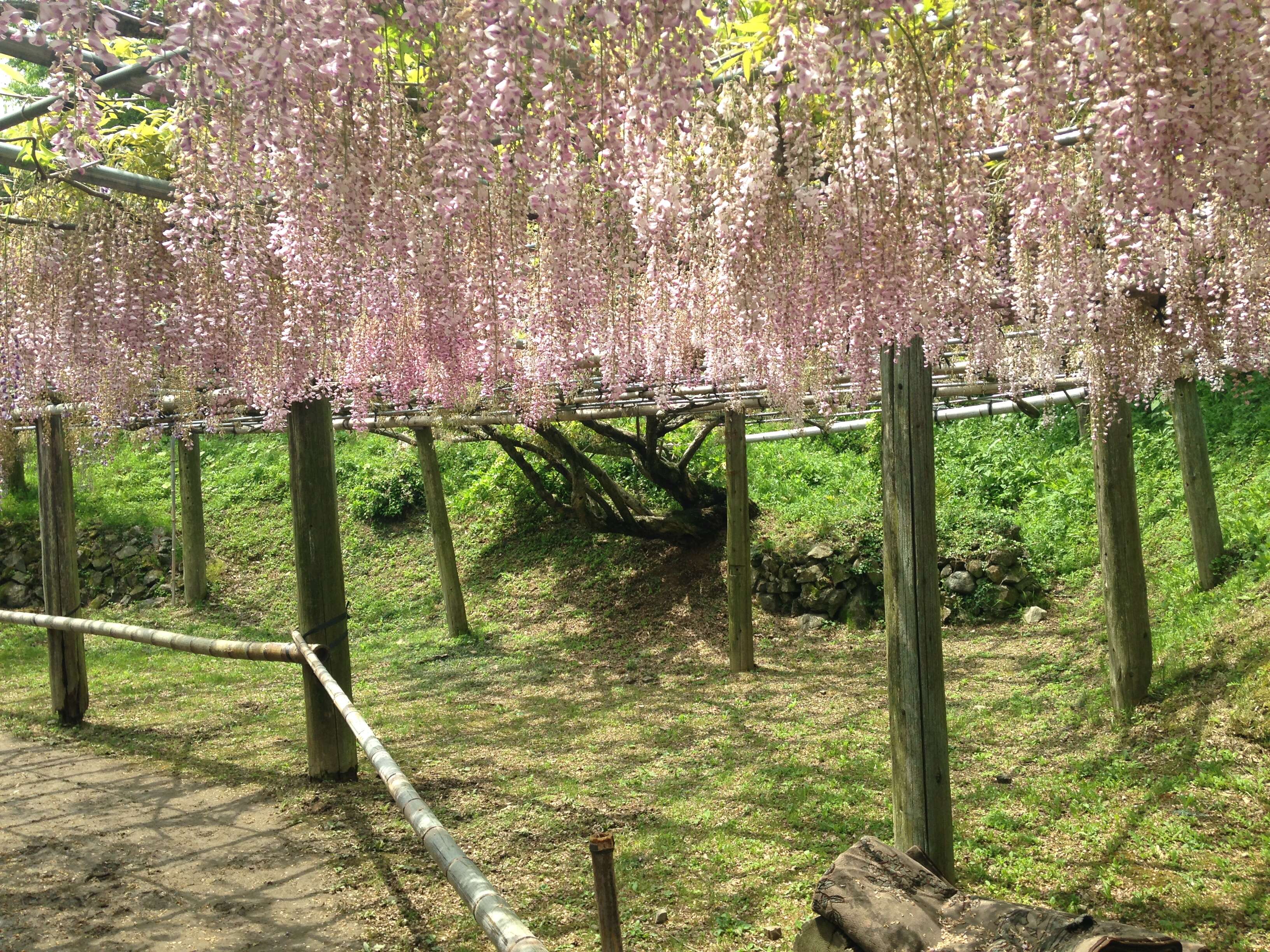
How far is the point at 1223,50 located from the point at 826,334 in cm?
328

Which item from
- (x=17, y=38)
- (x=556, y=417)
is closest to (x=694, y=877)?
(x=17, y=38)

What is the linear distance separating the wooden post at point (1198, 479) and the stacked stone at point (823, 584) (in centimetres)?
300

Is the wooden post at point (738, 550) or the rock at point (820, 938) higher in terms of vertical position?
the wooden post at point (738, 550)

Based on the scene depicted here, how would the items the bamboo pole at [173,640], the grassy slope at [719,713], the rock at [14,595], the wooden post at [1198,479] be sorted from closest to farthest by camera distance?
the grassy slope at [719,713]
the bamboo pole at [173,640]
the wooden post at [1198,479]
the rock at [14,595]

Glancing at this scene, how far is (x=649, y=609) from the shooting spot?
10.9 metres

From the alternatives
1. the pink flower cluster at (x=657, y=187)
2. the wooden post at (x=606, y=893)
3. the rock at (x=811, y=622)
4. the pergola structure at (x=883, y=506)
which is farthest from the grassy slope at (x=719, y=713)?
the pink flower cluster at (x=657, y=187)

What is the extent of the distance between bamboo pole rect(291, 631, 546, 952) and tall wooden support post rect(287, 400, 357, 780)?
102 centimetres

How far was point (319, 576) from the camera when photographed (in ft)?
17.8

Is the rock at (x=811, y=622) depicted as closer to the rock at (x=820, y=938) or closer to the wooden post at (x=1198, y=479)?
the wooden post at (x=1198, y=479)

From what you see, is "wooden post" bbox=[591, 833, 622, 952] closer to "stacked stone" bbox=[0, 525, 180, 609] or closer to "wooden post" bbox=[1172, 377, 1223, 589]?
"wooden post" bbox=[1172, 377, 1223, 589]

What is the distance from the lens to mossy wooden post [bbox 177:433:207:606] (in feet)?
41.8

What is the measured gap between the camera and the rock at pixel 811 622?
9.88 meters

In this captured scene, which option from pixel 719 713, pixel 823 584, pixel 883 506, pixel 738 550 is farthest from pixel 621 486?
pixel 883 506

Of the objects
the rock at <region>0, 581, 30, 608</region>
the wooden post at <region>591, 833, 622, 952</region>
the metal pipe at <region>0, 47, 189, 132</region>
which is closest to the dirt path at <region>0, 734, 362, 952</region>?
the wooden post at <region>591, 833, 622, 952</region>
